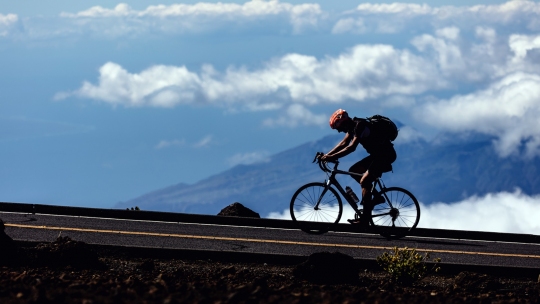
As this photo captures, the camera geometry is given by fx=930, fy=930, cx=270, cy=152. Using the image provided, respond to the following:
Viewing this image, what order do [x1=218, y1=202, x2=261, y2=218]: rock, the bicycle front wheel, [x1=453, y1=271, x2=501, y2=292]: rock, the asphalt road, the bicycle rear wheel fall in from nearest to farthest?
[x1=453, y1=271, x2=501, y2=292]: rock, the asphalt road, the bicycle rear wheel, the bicycle front wheel, [x1=218, y1=202, x2=261, y2=218]: rock

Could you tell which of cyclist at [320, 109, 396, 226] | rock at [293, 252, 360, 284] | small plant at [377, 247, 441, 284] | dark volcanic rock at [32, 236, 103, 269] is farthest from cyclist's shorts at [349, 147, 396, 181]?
dark volcanic rock at [32, 236, 103, 269]

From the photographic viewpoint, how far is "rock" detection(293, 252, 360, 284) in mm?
9117

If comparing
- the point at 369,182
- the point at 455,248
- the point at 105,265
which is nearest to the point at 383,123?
the point at 369,182

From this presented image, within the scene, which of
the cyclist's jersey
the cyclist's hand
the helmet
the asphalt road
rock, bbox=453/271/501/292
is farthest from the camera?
the cyclist's hand

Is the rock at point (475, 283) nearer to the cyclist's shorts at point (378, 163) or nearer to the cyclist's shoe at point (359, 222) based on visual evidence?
the cyclist's shorts at point (378, 163)

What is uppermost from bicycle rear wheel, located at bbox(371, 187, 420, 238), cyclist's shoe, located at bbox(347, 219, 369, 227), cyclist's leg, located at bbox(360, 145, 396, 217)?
cyclist's leg, located at bbox(360, 145, 396, 217)

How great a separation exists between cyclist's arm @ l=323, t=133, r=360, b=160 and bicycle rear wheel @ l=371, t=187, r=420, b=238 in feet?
3.14

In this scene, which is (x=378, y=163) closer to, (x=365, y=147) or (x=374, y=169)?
(x=374, y=169)

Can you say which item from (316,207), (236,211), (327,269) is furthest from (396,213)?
(327,269)

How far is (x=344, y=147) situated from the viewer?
1302cm

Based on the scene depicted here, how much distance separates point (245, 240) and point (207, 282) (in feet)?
13.8

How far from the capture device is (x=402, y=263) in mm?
9453

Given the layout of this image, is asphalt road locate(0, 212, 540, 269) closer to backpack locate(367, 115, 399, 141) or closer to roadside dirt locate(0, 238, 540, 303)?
roadside dirt locate(0, 238, 540, 303)

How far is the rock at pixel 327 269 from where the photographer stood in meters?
9.12
